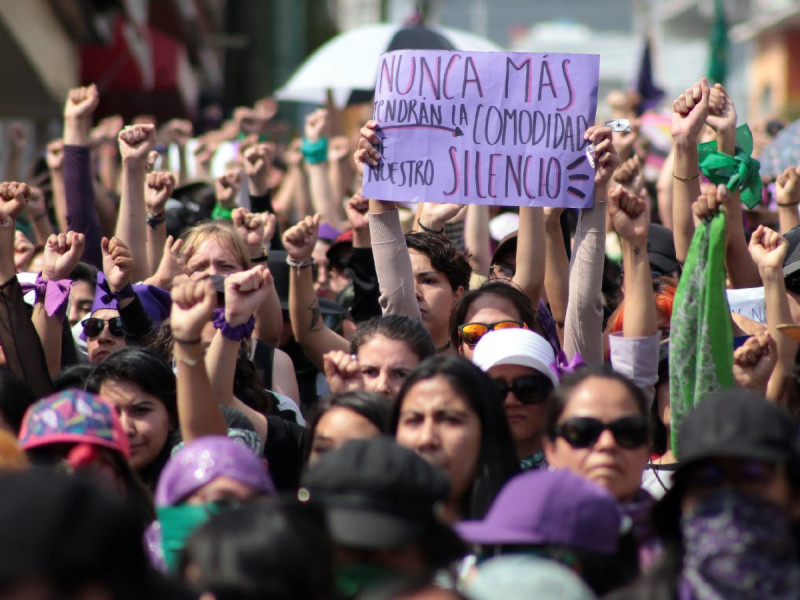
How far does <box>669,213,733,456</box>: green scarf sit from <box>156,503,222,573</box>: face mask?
150 centimetres

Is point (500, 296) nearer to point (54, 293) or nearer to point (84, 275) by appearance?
point (54, 293)

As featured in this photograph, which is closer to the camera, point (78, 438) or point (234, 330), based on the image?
point (78, 438)

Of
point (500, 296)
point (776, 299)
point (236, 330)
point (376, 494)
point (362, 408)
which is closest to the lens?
point (376, 494)

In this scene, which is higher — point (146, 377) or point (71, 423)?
point (71, 423)

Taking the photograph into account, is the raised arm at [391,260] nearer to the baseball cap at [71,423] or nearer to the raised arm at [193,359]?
the raised arm at [193,359]

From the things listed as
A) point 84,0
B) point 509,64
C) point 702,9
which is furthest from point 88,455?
point 702,9

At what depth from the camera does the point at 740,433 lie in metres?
2.90

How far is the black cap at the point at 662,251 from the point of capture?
597 cm

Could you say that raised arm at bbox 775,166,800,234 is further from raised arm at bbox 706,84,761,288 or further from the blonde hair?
the blonde hair

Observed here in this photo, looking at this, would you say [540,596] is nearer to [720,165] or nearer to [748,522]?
[748,522]

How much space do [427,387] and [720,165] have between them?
1816 millimetres

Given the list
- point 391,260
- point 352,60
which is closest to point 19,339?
point 391,260

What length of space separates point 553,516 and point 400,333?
154cm

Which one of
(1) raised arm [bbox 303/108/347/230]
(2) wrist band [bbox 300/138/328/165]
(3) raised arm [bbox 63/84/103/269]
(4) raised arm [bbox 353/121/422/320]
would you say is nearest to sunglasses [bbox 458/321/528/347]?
(4) raised arm [bbox 353/121/422/320]
